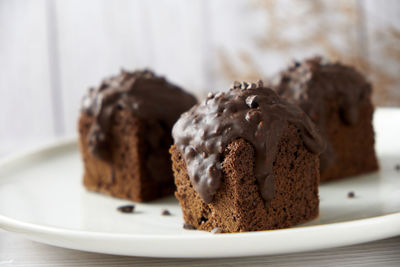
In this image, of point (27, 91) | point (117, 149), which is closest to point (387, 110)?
point (117, 149)

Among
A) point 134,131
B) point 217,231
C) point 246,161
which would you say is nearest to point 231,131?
point 246,161

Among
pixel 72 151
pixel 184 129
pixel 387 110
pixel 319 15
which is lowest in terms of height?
pixel 72 151

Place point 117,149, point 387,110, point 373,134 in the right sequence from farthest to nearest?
point 387,110
point 373,134
point 117,149

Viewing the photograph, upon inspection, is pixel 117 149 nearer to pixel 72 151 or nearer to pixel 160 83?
pixel 160 83

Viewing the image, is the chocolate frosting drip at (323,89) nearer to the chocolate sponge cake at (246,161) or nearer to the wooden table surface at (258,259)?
the chocolate sponge cake at (246,161)

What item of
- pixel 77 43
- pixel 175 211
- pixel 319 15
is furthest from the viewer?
pixel 77 43

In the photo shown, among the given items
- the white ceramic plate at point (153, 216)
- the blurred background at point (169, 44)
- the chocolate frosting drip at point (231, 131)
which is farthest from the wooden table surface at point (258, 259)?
the blurred background at point (169, 44)
